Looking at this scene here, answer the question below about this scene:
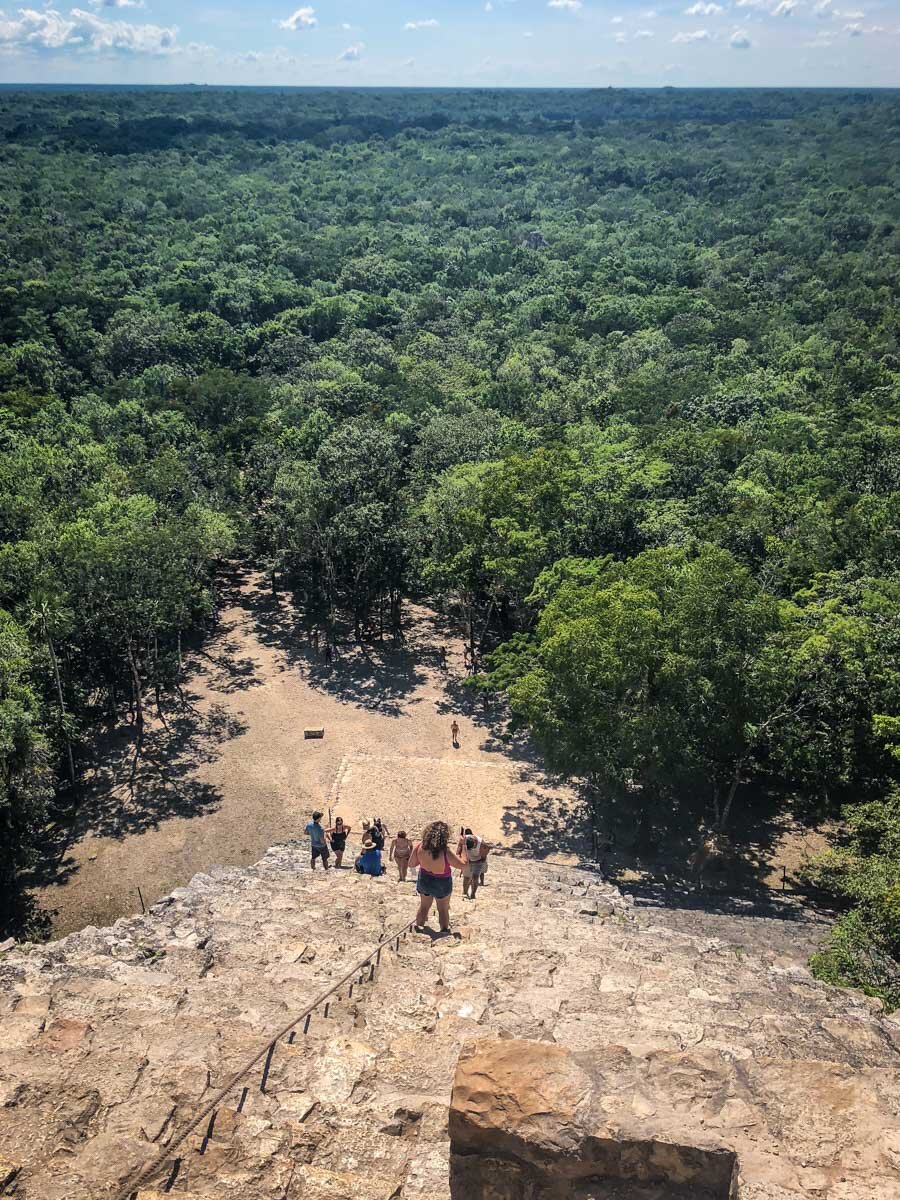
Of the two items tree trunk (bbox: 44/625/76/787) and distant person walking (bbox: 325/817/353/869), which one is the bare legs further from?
tree trunk (bbox: 44/625/76/787)

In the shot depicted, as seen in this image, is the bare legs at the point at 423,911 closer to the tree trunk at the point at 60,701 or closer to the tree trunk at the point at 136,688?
the tree trunk at the point at 60,701

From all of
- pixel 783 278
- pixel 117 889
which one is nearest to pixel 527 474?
pixel 117 889

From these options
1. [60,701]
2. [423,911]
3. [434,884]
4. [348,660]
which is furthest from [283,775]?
[434,884]

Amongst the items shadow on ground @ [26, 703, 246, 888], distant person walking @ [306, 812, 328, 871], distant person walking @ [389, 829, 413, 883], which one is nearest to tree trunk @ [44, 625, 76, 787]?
shadow on ground @ [26, 703, 246, 888]

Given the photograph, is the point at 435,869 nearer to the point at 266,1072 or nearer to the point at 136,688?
the point at 266,1072

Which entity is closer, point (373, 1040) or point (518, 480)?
point (373, 1040)

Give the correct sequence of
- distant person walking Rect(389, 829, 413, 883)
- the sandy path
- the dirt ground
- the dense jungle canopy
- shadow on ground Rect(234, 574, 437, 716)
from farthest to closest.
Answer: shadow on ground Rect(234, 574, 437, 716) < the sandy path < the dirt ground < the dense jungle canopy < distant person walking Rect(389, 829, 413, 883)

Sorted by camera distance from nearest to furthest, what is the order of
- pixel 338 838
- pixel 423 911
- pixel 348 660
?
pixel 423 911 < pixel 338 838 < pixel 348 660
